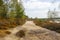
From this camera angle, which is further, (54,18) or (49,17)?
(49,17)

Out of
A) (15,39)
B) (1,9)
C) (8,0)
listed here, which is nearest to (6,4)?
(8,0)

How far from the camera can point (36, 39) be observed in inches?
739

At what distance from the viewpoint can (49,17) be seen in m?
68.6

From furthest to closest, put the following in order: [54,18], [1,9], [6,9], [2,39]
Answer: [54,18] → [6,9] → [1,9] → [2,39]

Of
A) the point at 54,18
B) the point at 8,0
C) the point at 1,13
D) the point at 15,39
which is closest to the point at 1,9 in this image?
the point at 1,13

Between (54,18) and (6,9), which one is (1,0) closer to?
(6,9)

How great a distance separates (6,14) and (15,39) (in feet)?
79.9

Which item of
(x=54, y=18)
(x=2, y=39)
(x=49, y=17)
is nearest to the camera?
(x=2, y=39)

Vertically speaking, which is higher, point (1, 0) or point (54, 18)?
point (1, 0)

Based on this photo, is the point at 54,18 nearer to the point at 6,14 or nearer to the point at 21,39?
the point at 6,14

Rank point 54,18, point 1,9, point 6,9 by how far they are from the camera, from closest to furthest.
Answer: point 1,9
point 6,9
point 54,18

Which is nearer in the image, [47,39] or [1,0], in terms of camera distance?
[47,39]

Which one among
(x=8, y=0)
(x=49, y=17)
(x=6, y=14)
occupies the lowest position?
(x=49, y=17)

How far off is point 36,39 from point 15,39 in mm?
2015
